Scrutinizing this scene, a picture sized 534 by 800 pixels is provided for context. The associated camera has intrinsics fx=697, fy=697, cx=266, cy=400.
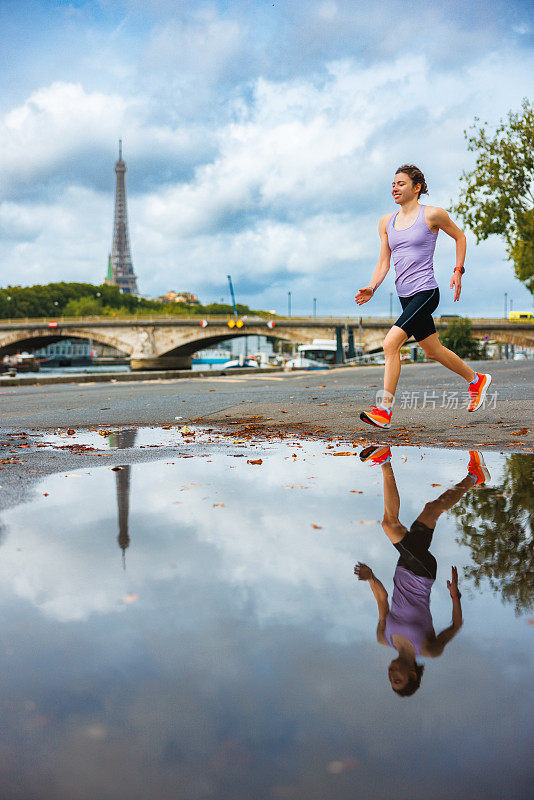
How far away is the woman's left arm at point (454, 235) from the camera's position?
5441mm

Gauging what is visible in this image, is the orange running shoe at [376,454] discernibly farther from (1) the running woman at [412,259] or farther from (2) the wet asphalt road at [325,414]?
(1) the running woman at [412,259]

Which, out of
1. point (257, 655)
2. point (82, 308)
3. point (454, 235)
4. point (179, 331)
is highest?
point (82, 308)

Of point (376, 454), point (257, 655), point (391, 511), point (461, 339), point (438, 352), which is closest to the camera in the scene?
point (257, 655)

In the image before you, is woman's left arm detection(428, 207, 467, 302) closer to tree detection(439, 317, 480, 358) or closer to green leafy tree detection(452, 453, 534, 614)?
green leafy tree detection(452, 453, 534, 614)

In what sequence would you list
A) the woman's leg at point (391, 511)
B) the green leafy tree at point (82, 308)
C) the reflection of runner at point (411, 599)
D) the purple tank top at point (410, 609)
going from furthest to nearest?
the green leafy tree at point (82, 308)
the woman's leg at point (391, 511)
the purple tank top at point (410, 609)
the reflection of runner at point (411, 599)

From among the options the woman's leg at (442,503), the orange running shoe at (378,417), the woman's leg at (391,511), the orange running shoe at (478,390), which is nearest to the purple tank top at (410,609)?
the woman's leg at (391,511)

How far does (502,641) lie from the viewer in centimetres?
152

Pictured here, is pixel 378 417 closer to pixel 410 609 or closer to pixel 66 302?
pixel 410 609

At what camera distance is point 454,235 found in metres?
5.62

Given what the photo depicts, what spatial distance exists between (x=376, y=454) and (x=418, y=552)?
218cm

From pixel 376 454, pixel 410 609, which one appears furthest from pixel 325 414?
pixel 410 609

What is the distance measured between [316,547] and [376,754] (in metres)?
1.12

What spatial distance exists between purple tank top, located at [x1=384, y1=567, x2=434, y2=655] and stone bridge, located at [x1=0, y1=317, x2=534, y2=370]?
66.7 meters

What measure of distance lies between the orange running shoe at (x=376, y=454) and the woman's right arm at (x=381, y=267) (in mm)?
1537
